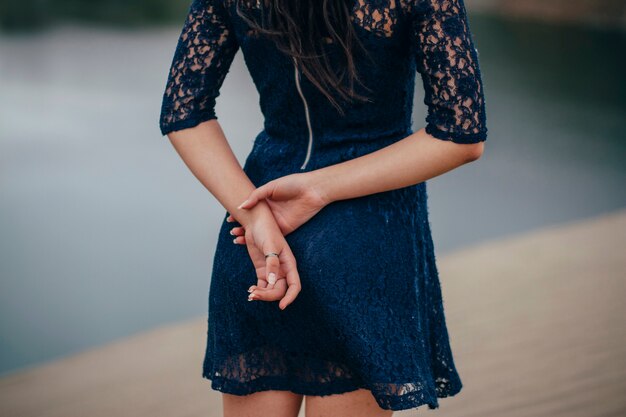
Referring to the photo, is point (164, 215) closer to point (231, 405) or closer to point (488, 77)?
point (231, 405)

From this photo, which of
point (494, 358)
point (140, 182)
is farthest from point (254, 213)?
point (140, 182)

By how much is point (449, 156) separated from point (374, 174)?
119 mm

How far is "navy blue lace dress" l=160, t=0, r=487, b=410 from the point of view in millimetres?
1313

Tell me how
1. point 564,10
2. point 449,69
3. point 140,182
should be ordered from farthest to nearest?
point 564,10 < point 140,182 < point 449,69

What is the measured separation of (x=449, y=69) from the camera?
1300 mm

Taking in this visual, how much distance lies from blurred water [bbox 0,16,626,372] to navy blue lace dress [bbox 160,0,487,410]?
2.67m

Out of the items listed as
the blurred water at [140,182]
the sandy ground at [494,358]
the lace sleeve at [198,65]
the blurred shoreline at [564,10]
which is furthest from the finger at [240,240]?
the blurred shoreline at [564,10]

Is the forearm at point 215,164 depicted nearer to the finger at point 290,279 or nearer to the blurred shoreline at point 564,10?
the finger at point 290,279

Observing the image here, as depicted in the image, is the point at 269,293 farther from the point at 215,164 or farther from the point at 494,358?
the point at 494,358

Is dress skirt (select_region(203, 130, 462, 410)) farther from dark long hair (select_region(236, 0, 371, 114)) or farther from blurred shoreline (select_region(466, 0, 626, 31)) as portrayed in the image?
blurred shoreline (select_region(466, 0, 626, 31))

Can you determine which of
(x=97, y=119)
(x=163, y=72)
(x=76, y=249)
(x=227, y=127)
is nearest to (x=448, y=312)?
(x=76, y=249)

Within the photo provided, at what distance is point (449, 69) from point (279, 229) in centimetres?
36

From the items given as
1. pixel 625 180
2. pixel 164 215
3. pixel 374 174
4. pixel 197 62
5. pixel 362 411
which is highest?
pixel 197 62

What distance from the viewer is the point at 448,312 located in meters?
4.08
